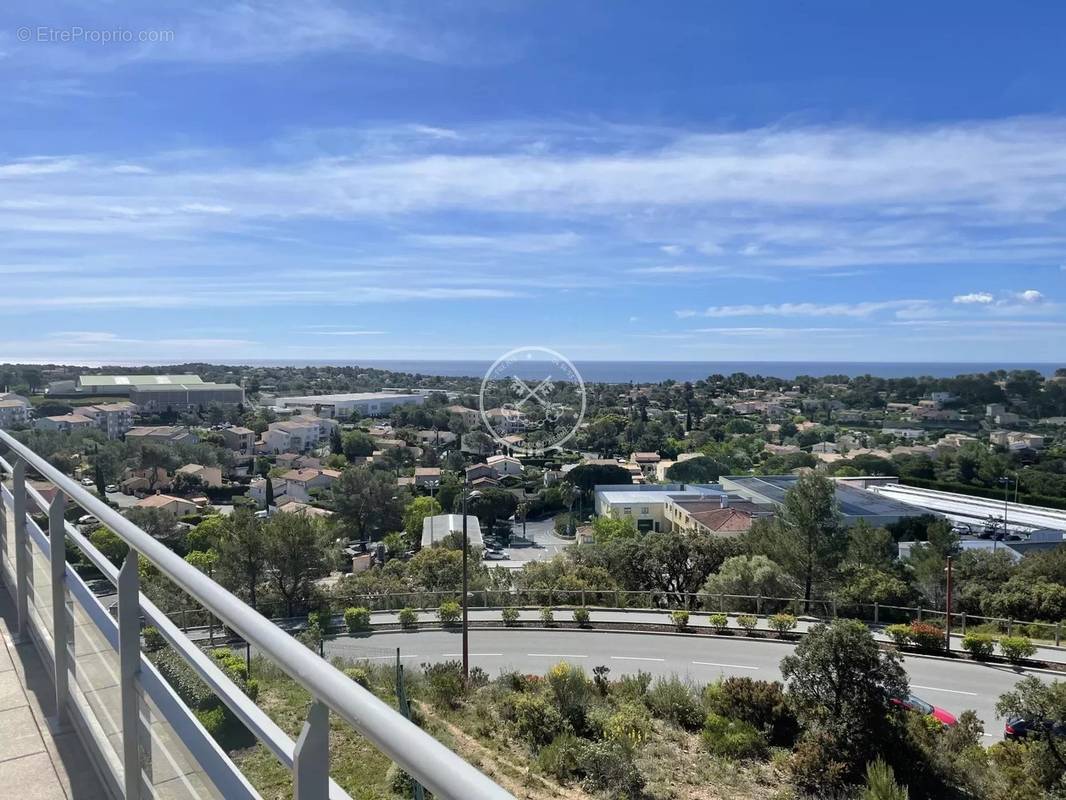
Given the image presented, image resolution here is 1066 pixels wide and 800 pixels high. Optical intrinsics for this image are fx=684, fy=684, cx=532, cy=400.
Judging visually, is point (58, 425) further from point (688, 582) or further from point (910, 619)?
point (910, 619)

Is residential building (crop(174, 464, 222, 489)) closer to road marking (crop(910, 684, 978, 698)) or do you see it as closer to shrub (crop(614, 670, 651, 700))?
shrub (crop(614, 670, 651, 700))

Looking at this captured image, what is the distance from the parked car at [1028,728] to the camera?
6211mm

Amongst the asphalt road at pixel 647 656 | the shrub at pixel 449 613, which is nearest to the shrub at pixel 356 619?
the asphalt road at pixel 647 656

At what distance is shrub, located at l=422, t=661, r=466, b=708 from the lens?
7.72 m

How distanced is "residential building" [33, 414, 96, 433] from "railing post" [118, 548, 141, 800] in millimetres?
11606

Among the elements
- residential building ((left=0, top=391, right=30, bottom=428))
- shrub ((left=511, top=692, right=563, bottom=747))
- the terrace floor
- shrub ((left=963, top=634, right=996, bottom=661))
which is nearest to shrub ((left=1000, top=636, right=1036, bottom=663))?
shrub ((left=963, top=634, right=996, bottom=661))

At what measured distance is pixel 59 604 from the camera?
1.83m

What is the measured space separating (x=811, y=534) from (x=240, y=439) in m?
24.0

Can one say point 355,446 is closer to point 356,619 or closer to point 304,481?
point 304,481

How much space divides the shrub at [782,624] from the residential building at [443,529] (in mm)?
11024

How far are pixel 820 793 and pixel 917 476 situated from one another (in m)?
33.9

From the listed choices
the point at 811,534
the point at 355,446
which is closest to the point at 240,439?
the point at 355,446

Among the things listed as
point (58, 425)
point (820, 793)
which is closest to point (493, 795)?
point (820, 793)

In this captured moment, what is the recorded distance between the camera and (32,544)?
7.29ft
